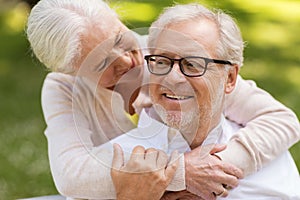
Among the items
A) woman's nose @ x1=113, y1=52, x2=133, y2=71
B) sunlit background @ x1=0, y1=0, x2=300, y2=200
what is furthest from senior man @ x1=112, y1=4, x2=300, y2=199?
sunlit background @ x1=0, y1=0, x2=300, y2=200

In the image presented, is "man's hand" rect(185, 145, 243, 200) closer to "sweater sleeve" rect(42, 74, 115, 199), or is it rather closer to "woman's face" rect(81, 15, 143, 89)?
"sweater sleeve" rect(42, 74, 115, 199)

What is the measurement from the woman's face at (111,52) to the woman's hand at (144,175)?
0.98 ft

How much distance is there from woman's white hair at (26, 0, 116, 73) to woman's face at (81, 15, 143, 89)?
1.2 inches

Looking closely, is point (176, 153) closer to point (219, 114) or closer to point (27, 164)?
point (219, 114)

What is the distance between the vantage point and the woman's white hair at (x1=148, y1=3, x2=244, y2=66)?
184 centimetres

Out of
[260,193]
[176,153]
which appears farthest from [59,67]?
[260,193]

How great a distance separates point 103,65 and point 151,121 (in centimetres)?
22

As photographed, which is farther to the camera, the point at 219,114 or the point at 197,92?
the point at 219,114

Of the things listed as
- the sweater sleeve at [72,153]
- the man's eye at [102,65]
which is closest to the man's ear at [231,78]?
the sweater sleeve at [72,153]

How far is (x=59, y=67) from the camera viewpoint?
6.75 feet

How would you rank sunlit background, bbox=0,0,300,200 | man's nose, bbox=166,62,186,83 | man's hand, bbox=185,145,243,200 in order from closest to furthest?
1. man's nose, bbox=166,62,186,83
2. man's hand, bbox=185,145,243,200
3. sunlit background, bbox=0,0,300,200

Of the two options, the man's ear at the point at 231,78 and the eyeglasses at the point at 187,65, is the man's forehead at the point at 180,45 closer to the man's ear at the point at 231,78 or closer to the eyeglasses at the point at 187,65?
the eyeglasses at the point at 187,65

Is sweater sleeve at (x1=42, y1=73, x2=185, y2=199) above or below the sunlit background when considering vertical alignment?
above

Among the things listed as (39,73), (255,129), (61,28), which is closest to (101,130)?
(61,28)
